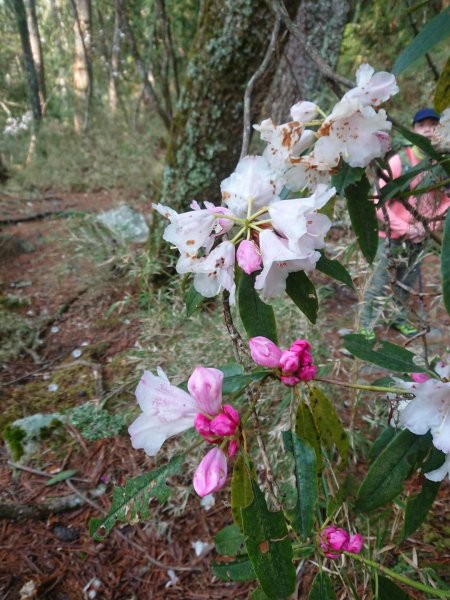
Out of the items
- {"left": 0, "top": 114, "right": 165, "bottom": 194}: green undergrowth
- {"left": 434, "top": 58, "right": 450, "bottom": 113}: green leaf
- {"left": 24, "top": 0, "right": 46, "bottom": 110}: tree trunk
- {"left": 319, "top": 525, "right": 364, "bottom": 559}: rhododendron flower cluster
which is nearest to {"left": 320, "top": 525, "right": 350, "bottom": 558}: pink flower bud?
{"left": 319, "top": 525, "right": 364, "bottom": 559}: rhododendron flower cluster

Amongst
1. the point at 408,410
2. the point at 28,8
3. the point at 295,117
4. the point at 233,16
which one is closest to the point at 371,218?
the point at 295,117

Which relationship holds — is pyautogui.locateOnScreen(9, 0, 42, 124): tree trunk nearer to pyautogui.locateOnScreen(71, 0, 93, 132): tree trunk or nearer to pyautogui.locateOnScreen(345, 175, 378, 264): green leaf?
pyautogui.locateOnScreen(71, 0, 93, 132): tree trunk

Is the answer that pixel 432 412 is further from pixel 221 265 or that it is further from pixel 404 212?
pixel 404 212

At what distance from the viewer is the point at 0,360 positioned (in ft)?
8.10

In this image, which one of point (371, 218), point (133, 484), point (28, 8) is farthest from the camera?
point (28, 8)

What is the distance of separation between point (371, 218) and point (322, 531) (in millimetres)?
630

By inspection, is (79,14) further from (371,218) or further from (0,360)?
(371,218)

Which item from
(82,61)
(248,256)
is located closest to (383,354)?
(248,256)

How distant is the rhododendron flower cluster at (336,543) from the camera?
0.79 metres

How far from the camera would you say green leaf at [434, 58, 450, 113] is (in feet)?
2.76

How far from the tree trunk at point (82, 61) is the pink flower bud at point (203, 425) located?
764cm

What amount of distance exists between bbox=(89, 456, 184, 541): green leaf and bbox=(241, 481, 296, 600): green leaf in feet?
0.47

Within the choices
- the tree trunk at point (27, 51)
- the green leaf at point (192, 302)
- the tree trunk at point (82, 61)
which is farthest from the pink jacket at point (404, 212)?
→ the tree trunk at point (27, 51)

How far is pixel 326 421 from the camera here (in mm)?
786
